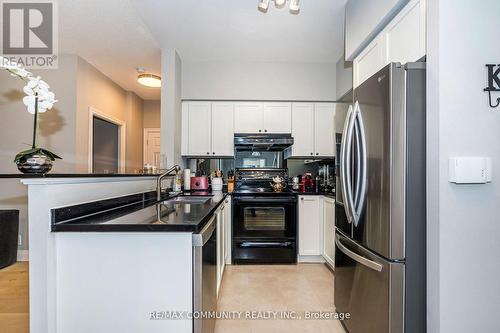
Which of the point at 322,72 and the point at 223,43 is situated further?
the point at 322,72

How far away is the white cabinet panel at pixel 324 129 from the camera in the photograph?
3574 mm

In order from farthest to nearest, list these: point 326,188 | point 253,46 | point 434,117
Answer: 1. point 326,188
2. point 253,46
3. point 434,117

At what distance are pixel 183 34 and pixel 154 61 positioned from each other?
955 millimetres

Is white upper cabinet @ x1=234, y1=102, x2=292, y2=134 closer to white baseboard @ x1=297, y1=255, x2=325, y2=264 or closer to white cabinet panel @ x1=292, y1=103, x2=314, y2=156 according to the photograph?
white cabinet panel @ x1=292, y1=103, x2=314, y2=156

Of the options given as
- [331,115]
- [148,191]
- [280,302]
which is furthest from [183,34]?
[280,302]

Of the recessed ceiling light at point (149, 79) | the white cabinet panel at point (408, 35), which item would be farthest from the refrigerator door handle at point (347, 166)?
the recessed ceiling light at point (149, 79)

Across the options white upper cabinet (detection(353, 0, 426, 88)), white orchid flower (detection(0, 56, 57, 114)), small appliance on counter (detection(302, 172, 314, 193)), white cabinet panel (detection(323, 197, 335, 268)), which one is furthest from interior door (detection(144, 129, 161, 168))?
white upper cabinet (detection(353, 0, 426, 88))

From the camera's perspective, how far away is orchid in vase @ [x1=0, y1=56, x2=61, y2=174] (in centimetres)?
128

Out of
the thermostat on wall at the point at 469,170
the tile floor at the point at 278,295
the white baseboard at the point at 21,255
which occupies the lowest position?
the tile floor at the point at 278,295

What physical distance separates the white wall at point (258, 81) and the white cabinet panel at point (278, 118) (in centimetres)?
11

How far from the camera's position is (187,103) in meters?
3.56

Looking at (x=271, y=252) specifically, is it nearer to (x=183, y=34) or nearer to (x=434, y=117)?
(x=434, y=117)

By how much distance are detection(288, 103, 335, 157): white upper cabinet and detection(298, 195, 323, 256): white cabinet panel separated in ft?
2.28
